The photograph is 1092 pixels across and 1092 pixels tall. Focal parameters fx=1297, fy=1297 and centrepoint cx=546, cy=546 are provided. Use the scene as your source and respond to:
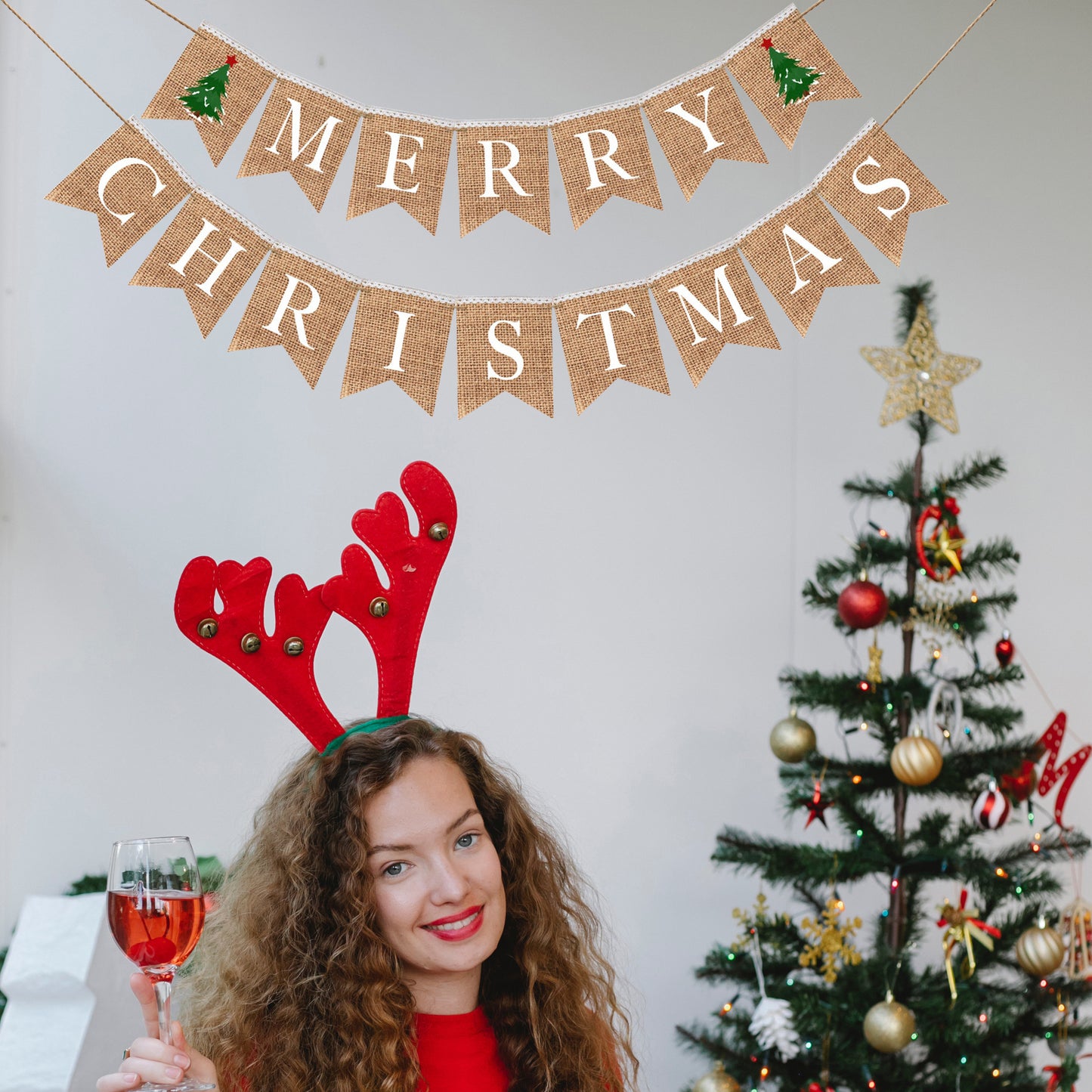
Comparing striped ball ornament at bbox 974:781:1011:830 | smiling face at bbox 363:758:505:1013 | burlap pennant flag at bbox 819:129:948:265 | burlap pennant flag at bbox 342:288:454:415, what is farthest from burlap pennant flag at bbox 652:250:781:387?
striped ball ornament at bbox 974:781:1011:830

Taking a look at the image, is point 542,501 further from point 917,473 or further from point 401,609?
point 401,609

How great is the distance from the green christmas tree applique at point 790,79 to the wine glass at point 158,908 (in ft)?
3.86

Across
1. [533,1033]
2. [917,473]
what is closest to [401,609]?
[533,1033]

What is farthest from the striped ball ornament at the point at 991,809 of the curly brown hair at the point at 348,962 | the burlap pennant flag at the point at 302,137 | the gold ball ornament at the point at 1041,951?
the burlap pennant flag at the point at 302,137

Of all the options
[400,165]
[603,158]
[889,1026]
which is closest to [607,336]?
[603,158]

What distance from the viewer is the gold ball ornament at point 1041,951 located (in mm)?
2426

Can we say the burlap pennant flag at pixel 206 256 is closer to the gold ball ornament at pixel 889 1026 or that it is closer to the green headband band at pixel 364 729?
→ the green headband band at pixel 364 729

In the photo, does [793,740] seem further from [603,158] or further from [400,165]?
[400,165]

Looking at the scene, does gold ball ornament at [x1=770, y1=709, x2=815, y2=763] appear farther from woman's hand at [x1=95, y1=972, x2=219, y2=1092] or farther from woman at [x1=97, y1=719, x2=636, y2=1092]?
woman's hand at [x1=95, y1=972, x2=219, y2=1092]

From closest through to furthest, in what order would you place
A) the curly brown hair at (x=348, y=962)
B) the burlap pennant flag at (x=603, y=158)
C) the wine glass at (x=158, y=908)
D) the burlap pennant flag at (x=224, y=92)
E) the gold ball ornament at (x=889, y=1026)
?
the wine glass at (x=158, y=908) < the curly brown hair at (x=348, y=962) < the burlap pennant flag at (x=224, y=92) < the burlap pennant flag at (x=603, y=158) < the gold ball ornament at (x=889, y=1026)

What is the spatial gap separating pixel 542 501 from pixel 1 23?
1.66 metres

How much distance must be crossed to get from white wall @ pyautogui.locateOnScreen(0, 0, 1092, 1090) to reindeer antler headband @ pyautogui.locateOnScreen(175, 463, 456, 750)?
1.48m

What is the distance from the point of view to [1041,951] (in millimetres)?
2424

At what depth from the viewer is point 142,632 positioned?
2928 millimetres
